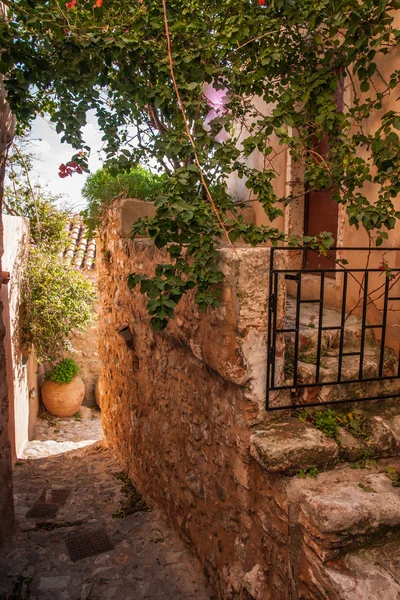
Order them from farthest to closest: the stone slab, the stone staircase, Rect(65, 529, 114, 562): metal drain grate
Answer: Rect(65, 529, 114, 562): metal drain grate → the stone staircase → the stone slab

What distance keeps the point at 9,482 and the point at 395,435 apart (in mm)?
3432

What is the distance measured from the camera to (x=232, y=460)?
2.80 metres

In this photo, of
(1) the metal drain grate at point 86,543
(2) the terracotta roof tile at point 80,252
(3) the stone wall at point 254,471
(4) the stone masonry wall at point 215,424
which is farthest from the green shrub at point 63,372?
(3) the stone wall at point 254,471

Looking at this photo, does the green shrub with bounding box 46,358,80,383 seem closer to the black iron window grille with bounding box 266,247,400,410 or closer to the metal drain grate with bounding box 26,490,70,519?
the metal drain grate with bounding box 26,490,70,519

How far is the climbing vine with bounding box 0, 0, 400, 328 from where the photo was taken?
2.59 m

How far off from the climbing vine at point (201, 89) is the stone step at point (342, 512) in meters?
1.12

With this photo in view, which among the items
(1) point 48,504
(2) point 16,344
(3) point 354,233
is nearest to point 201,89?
(3) point 354,233

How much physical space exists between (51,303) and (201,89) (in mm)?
6061

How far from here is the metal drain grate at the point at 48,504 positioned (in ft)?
15.5

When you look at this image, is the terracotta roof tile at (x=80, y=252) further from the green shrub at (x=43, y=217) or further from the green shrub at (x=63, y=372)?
the green shrub at (x=63, y=372)

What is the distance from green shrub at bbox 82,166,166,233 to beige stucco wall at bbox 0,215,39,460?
1604mm

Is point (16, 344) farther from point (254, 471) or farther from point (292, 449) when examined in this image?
point (292, 449)

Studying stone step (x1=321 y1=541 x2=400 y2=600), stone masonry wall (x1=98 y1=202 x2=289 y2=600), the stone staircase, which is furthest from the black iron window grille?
stone step (x1=321 y1=541 x2=400 y2=600)

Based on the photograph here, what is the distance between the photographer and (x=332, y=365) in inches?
116
